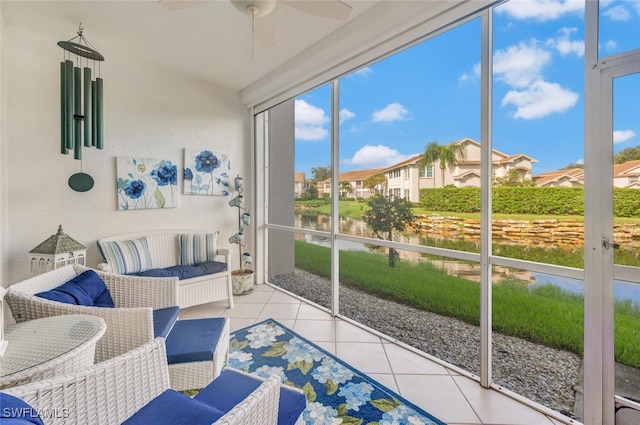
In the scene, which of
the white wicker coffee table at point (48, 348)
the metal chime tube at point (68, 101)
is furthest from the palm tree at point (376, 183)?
the metal chime tube at point (68, 101)

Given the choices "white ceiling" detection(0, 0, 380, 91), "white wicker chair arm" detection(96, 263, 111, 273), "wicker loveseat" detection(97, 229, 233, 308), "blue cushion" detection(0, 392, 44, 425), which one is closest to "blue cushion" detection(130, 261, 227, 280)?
"wicker loveseat" detection(97, 229, 233, 308)

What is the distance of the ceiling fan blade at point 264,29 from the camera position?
1.99 m

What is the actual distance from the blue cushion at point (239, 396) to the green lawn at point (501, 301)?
62.7 inches

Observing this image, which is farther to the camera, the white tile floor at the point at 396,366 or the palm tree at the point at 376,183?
the palm tree at the point at 376,183

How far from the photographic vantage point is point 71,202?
2955mm

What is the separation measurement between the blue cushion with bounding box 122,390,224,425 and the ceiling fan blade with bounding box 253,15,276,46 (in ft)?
7.72

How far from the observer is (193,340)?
1749 millimetres

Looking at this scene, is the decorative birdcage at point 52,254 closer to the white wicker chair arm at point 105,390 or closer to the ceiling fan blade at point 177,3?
the white wicker chair arm at point 105,390

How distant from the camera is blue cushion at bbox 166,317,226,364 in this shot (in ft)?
5.32

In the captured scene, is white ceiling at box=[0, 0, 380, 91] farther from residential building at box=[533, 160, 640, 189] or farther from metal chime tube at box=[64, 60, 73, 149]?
residential building at box=[533, 160, 640, 189]

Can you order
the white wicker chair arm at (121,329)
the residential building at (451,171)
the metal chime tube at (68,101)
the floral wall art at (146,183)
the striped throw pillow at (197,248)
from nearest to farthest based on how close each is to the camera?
the white wicker chair arm at (121,329)
the residential building at (451,171)
the metal chime tube at (68,101)
the floral wall art at (146,183)
the striped throw pillow at (197,248)

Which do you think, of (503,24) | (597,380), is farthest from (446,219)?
(503,24)

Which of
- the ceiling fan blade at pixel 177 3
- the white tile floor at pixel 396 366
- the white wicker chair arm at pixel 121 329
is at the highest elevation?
the ceiling fan blade at pixel 177 3

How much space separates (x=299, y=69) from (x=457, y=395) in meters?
3.39
